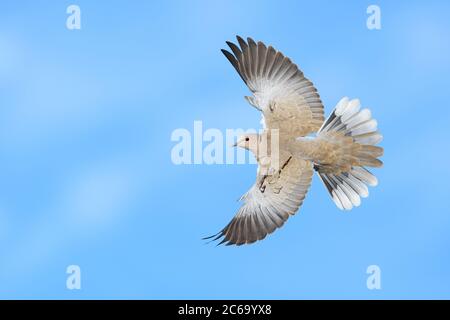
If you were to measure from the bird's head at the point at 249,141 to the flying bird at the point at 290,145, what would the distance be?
0.01 m

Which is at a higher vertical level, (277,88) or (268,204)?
(277,88)

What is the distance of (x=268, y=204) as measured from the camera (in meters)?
9.44

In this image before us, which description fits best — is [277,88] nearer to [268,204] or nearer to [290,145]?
[290,145]

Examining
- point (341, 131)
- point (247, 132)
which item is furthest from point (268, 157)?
point (341, 131)

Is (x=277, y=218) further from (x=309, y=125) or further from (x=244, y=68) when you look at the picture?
(x=244, y=68)

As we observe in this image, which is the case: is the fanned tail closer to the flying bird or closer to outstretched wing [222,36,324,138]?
the flying bird

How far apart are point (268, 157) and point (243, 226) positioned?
1.04 meters

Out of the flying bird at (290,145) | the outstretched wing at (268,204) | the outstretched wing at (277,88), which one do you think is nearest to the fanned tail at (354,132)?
the flying bird at (290,145)

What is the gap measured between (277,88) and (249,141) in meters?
0.77

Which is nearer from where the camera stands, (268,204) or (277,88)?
(277,88)

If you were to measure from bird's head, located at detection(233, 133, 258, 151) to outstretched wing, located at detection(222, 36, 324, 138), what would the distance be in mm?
246

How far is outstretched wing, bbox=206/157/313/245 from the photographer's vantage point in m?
9.25

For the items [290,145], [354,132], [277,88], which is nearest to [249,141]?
[290,145]

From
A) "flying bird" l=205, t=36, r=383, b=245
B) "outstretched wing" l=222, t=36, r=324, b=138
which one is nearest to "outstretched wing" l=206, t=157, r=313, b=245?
"flying bird" l=205, t=36, r=383, b=245
